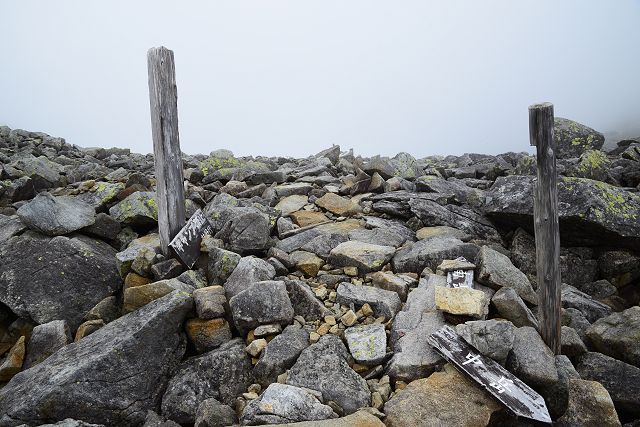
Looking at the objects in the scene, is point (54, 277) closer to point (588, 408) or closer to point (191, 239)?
point (191, 239)

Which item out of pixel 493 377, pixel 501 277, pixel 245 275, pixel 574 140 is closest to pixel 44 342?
pixel 245 275

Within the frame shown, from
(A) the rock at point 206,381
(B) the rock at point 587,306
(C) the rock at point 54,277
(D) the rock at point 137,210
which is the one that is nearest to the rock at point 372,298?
(A) the rock at point 206,381

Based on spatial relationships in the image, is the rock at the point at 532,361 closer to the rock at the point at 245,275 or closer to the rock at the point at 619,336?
the rock at the point at 619,336

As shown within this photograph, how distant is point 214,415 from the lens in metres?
5.20

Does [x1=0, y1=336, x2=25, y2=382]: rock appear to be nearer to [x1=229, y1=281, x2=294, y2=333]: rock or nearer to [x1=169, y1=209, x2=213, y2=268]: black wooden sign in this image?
[x1=169, y1=209, x2=213, y2=268]: black wooden sign

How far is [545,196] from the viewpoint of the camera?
6777 millimetres

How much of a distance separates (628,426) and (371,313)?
13.1 feet

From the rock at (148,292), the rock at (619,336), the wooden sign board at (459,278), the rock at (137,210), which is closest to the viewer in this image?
the rock at (619,336)

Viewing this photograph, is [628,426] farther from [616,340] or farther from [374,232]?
[374,232]

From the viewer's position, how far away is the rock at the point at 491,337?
575cm

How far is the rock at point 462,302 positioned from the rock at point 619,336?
2260 millimetres

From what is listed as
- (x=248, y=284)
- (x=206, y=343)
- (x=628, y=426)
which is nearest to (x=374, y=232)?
(x=248, y=284)

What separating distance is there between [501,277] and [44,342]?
26.5 ft

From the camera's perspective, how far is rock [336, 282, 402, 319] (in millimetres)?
7090
